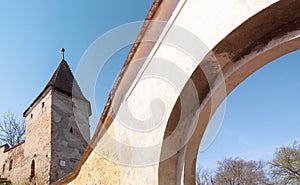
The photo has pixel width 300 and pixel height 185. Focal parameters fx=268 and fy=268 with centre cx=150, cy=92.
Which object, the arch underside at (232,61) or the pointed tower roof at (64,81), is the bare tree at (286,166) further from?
the arch underside at (232,61)

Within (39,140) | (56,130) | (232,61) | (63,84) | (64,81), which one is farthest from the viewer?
(64,81)

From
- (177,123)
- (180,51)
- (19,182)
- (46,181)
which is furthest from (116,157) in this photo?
(19,182)

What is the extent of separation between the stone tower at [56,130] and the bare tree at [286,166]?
13024 mm

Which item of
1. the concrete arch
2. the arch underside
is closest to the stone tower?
the concrete arch

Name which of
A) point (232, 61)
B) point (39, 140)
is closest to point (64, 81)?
point (39, 140)

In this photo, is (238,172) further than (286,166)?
Yes

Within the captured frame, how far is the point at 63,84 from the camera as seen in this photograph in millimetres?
15898

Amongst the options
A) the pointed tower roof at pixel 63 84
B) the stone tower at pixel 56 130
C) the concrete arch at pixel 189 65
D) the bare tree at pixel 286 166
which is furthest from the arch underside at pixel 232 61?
the bare tree at pixel 286 166

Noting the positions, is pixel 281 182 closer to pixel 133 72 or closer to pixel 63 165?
pixel 63 165

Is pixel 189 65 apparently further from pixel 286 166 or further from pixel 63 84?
pixel 286 166

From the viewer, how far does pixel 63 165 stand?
13820 millimetres

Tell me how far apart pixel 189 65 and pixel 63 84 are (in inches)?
580

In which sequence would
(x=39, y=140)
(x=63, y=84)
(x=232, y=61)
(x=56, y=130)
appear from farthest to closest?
(x=63, y=84), (x=39, y=140), (x=56, y=130), (x=232, y=61)

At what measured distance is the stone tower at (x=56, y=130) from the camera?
13727 millimetres
